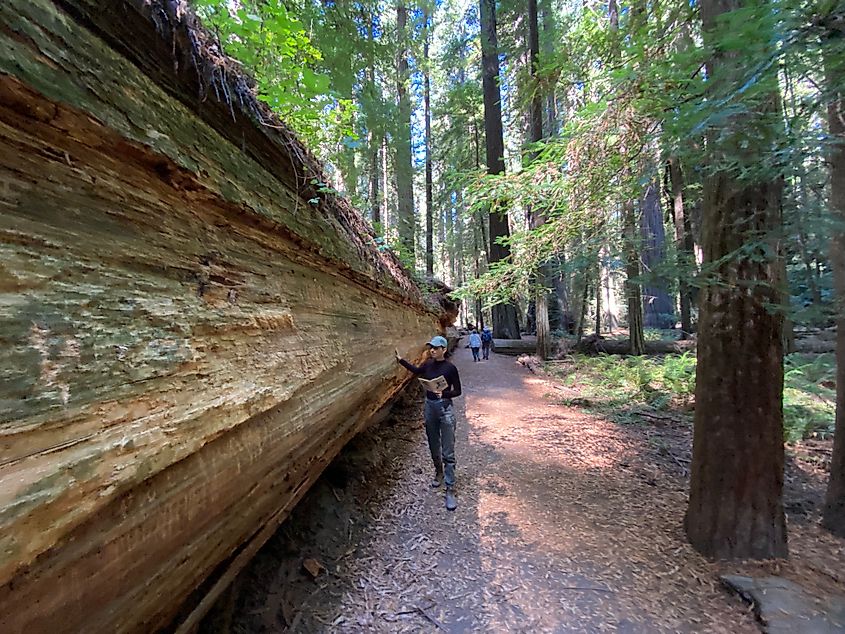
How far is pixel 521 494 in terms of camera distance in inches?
199

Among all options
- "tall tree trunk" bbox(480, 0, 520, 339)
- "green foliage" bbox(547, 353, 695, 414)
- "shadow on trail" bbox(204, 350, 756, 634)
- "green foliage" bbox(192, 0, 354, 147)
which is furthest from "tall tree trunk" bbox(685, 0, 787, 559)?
"tall tree trunk" bbox(480, 0, 520, 339)

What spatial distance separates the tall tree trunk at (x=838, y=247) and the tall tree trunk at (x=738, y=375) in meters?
0.37

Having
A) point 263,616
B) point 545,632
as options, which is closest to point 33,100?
point 263,616

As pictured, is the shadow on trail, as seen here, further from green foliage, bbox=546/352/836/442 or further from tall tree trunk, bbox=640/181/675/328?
tall tree trunk, bbox=640/181/675/328

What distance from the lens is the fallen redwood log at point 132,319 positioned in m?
0.88

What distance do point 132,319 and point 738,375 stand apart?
14.1ft

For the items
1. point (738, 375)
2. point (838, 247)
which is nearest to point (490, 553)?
point (738, 375)

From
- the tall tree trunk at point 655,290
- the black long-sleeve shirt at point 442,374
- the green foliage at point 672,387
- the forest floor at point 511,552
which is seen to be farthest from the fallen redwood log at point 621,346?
the black long-sleeve shirt at point 442,374

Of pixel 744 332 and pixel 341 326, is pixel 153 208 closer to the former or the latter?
pixel 341 326

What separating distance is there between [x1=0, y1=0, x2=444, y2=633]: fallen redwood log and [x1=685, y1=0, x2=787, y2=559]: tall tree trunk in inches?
136

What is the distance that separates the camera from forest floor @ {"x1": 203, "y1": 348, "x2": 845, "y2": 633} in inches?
120

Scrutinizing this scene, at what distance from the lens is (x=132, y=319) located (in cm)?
117

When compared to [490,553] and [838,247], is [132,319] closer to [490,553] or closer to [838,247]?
[490,553]

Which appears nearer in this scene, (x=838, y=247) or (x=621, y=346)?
(x=838, y=247)
